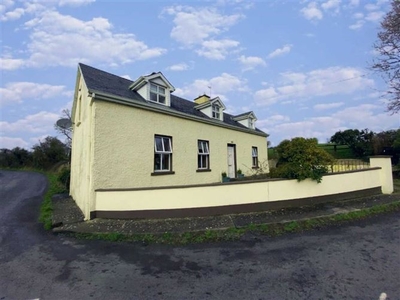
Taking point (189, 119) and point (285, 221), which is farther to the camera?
point (189, 119)

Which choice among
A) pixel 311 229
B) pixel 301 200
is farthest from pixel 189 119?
pixel 311 229

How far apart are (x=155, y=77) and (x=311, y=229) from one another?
9.53 meters

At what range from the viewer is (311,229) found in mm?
5688

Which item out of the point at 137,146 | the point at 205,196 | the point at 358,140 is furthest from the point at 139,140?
the point at 358,140

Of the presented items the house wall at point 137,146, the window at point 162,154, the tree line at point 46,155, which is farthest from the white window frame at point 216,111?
the tree line at point 46,155

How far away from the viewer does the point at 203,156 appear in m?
12.9

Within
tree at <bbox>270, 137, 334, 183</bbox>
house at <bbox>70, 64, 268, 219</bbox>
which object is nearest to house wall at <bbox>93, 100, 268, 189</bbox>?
house at <bbox>70, 64, 268, 219</bbox>

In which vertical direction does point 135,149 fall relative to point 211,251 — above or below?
above

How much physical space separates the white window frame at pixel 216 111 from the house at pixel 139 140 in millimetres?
150

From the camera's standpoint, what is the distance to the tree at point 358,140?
24.5 metres

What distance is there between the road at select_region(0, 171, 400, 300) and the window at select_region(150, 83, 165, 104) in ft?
24.3

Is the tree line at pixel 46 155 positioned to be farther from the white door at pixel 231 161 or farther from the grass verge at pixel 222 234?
the grass verge at pixel 222 234

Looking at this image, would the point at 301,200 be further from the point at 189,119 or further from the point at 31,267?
the point at 31,267

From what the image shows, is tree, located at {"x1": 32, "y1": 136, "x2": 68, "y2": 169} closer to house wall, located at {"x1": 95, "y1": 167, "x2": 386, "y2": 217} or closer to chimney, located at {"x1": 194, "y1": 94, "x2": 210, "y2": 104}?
chimney, located at {"x1": 194, "y1": 94, "x2": 210, "y2": 104}
